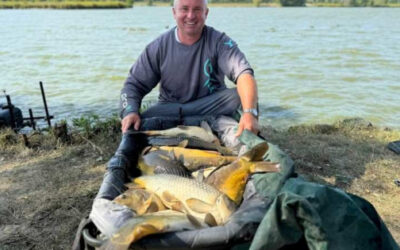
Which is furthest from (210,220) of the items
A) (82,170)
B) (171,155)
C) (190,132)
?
(82,170)

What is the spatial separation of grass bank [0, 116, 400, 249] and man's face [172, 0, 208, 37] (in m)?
1.63

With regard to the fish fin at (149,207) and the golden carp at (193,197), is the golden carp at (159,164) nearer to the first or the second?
the golden carp at (193,197)

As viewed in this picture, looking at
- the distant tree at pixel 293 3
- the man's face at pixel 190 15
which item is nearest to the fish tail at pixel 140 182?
the man's face at pixel 190 15

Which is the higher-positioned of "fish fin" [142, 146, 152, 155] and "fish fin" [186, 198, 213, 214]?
"fish fin" [186, 198, 213, 214]

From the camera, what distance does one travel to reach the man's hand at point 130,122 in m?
3.39

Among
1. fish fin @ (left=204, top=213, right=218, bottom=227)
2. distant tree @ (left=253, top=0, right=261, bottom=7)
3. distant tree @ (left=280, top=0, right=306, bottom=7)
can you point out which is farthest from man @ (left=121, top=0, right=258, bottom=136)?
distant tree @ (left=253, top=0, right=261, bottom=7)

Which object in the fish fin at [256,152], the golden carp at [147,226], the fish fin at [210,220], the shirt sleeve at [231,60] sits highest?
the shirt sleeve at [231,60]

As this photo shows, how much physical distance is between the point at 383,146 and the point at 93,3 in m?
55.2

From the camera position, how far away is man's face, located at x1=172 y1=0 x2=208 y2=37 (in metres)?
3.49

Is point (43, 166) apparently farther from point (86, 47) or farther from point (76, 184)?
point (86, 47)

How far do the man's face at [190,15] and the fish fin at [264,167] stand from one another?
1.64 metres

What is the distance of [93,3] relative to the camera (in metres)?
54.4

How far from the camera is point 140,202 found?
2303mm

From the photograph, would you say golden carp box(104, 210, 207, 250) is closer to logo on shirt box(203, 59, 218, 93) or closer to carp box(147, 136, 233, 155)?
carp box(147, 136, 233, 155)
